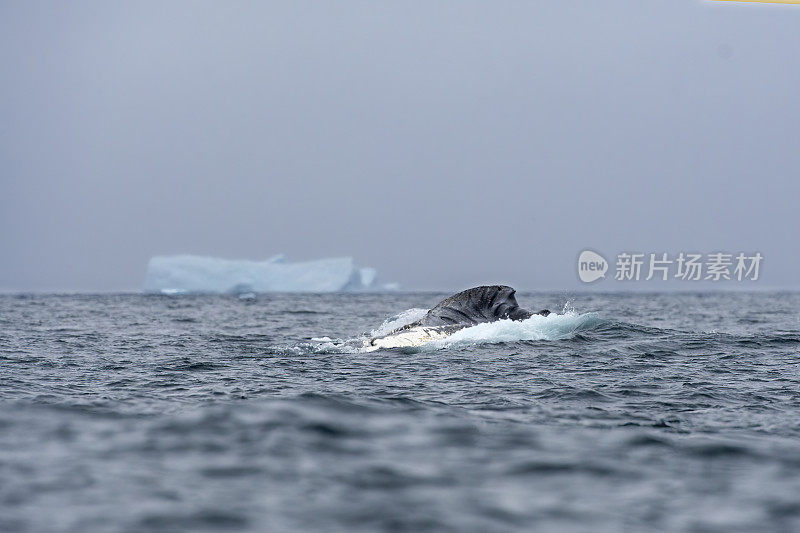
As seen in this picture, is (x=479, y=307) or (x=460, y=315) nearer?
(x=460, y=315)

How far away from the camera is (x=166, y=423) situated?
848 cm

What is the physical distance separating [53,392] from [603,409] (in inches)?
306

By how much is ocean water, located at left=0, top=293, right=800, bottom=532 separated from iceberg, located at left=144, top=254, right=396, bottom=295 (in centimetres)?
5448

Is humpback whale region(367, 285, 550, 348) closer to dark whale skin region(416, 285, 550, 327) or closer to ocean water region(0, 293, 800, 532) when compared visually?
dark whale skin region(416, 285, 550, 327)

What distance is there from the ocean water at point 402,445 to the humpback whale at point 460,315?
2.79 meters

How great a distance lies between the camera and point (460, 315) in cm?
2194

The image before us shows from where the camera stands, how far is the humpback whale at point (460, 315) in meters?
19.1

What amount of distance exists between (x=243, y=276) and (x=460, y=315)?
51.0 m

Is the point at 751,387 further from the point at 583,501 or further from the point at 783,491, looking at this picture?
the point at 583,501

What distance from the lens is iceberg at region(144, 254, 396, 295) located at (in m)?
70.3

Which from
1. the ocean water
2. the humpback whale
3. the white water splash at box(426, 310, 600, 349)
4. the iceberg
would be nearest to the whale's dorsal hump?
the humpback whale

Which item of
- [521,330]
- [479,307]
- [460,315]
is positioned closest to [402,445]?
[521,330]

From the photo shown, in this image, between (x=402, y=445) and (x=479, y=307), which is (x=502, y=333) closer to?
(x=479, y=307)

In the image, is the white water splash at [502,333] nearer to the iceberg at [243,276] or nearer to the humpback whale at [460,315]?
the humpback whale at [460,315]
